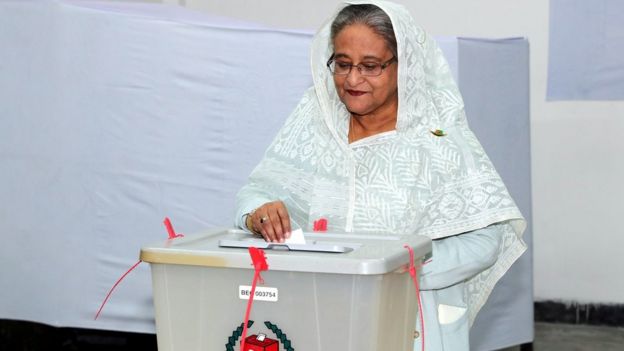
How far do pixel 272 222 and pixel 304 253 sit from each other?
0.75 feet

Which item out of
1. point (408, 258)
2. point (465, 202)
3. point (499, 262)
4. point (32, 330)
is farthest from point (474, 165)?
point (32, 330)

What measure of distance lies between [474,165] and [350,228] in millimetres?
245

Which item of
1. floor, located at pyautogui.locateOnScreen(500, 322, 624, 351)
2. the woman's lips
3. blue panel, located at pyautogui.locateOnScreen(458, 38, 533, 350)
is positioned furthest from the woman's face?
floor, located at pyautogui.locateOnScreen(500, 322, 624, 351)

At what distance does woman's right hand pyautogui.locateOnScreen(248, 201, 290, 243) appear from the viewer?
1.61 m

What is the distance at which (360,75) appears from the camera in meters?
1.79

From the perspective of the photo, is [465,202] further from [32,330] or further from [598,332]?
[598,332]

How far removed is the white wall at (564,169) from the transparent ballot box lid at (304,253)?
12.3ft

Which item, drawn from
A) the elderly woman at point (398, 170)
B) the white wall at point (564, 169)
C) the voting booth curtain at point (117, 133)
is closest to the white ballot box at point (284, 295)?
the elderly woman at point (398, 170)

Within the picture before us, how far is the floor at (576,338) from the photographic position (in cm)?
481

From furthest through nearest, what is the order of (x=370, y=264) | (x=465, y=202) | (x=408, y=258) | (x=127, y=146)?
1. (x=127, y=146)
2. (x=465, y=202)
3. (x=408, y=258)
4. (x=370, y=264)

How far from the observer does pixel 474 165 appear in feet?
5.87

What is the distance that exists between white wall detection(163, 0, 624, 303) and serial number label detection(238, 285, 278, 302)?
154 inches

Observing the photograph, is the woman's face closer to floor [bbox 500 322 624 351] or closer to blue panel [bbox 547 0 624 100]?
floor [bbox 500 322 624 351]

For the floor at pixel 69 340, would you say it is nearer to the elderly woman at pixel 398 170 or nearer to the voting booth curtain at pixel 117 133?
the voting booth curtain at pixel 117 133
